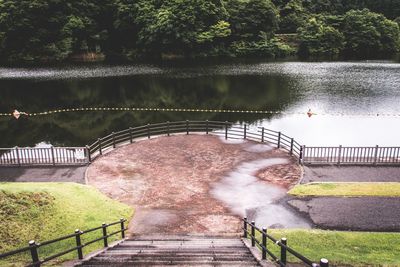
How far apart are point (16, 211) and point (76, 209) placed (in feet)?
8.25

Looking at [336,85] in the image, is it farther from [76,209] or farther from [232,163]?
[76,209]

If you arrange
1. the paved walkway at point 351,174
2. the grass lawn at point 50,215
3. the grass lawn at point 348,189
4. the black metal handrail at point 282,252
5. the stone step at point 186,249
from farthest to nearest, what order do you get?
the paved walkway at point 351,174 → the grass lawn at point 348,189 → the grass lawn at point 50,215 → the stone step at point 186,249 → the black metal handrail at point 282,252

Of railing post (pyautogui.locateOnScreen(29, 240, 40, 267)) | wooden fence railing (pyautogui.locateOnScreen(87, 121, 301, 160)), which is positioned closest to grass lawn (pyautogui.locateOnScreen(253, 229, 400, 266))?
railing post (pyautogui.locateOnScreen(29, 240, 40, 267))

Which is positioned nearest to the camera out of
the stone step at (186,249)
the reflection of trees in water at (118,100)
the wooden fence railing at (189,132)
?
the stone step at (186,249)

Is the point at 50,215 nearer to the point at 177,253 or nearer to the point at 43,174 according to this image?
the point at 177,253

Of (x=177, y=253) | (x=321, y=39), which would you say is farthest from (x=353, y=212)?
(x=321, y=39)

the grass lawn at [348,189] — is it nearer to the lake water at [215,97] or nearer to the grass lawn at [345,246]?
the grass lawn at [345,246]

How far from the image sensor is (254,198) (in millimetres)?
16844

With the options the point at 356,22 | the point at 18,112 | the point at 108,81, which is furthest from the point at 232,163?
the point at 356,22

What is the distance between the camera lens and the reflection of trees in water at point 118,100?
35.2m

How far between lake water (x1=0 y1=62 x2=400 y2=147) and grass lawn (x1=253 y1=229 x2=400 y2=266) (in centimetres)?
1923

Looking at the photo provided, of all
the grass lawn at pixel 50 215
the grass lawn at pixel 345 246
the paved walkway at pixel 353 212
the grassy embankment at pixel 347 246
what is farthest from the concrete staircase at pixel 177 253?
the paved walkway at pixel 353 212

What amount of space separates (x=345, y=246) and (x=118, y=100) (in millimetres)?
38524

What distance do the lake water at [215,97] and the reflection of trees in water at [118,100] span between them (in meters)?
0.10
